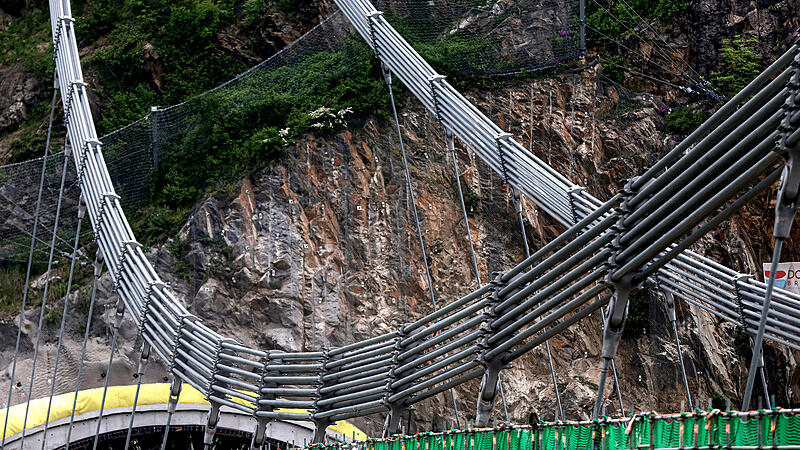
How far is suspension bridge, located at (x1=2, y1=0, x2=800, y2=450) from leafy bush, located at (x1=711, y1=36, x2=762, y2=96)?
23.1 feet

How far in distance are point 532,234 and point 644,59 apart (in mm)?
6574

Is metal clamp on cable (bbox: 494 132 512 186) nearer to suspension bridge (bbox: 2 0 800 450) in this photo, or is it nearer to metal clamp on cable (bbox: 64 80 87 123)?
suspension bridge (bbox: 2 0 800 450)

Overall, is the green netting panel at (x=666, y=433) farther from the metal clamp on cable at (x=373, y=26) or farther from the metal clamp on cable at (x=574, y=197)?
the metal clamp on cable at (x=373, y=26)

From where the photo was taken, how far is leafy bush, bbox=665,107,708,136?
88.9 ft

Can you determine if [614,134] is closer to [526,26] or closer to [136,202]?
[526,26]

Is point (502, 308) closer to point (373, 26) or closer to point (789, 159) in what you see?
point (789, 159)

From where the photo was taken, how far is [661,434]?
10.5 meters

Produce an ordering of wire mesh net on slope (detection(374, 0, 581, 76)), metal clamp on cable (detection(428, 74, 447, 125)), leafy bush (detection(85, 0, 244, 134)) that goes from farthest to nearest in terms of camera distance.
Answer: leafy bush (detection(85, 0, 244, 134)) < wire mesh net on slope (detection(374, 0, 581, 76)) < metal clamp on cable (detection(428, 74, 447, 125))

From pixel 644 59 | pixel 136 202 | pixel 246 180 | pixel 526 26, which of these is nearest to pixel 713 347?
pixel 644 59

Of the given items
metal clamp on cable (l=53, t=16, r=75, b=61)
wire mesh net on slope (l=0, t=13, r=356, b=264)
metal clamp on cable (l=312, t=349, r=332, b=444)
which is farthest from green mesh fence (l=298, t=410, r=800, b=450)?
metal clamp on cable (l=53, t=16, r=75, b=61)

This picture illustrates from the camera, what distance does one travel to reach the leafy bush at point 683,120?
27094 mm

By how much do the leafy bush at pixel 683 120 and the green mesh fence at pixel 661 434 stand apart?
639 inches

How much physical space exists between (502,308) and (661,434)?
4.52m

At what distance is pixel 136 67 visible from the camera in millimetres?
33344
